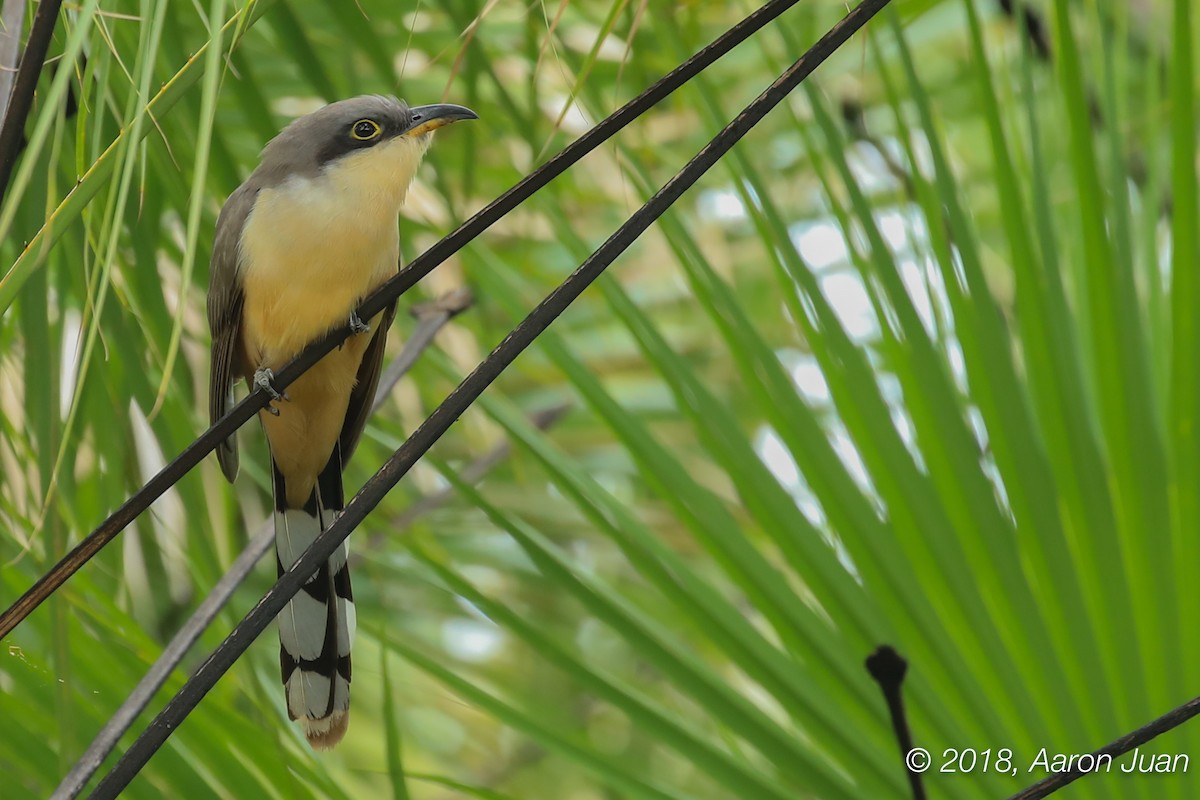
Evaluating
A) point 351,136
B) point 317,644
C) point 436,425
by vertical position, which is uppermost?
point 351,136

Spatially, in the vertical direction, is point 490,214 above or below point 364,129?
below

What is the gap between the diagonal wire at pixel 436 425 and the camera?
108 centimetres

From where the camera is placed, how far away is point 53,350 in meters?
1.59

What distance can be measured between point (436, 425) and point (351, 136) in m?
1.52

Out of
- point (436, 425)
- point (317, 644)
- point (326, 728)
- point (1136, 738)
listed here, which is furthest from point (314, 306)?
point (1136, 738)

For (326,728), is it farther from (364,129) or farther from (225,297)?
(364,129)

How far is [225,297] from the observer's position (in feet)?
8.20

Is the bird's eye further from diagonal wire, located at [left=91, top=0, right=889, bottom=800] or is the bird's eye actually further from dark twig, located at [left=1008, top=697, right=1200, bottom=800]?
dark twig, located at [left=1008, top=697, right=1200, bottom=800]

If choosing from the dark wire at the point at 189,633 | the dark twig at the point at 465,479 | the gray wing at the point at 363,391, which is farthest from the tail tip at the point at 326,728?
the gray wing at the point at 363,391

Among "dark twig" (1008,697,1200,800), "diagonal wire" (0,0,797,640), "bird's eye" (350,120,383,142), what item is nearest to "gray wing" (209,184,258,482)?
"bird's eye" (350,120,383,142)

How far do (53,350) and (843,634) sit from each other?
1128 millimetres

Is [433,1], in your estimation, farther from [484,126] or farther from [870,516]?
[870,516]

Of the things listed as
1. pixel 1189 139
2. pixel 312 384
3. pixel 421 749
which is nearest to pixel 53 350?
pixel 312 384

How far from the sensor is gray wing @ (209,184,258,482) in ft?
8.14
